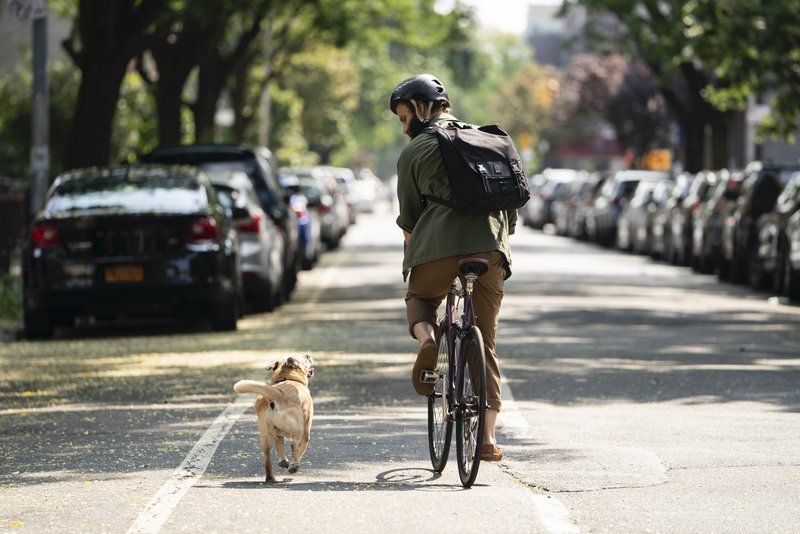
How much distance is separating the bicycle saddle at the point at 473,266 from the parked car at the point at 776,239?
15.1 metres

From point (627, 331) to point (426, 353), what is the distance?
9382 millimetres

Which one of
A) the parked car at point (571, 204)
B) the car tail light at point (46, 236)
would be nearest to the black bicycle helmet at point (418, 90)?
the car tail light at point (46, 236)

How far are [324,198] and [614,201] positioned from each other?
25.4 feet

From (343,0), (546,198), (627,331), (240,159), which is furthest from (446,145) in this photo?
(546,198)

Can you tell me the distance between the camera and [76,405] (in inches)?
466

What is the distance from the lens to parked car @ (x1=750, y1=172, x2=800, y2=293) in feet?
75.8

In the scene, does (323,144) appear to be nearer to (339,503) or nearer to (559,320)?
(559,320)

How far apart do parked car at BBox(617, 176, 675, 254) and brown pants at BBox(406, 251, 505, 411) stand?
2644 centimetres

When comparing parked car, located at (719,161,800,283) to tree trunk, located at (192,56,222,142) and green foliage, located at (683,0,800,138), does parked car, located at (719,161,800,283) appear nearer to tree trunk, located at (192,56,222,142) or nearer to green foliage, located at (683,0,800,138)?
green foliage, located at (683,0,800,138)

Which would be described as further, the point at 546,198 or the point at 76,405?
the point at 546,198

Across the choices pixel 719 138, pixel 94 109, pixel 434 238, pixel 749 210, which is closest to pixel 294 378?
pixel 434 238

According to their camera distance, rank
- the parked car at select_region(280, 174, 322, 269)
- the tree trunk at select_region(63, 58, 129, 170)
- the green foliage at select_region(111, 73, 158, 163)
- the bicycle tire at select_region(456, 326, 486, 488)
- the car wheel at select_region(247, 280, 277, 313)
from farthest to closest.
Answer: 1. the green foliage at select_region(111, 73, 158, 163)
2. the parked car at select_region(280, 174, 322, 269)
3. the tree trunk at select_region(63, 58, 129, 170)
4. the car wheel at select_region(247, 280, 277, 313)
5. the bicycle tire at select_region(456, 326, 486, 488)

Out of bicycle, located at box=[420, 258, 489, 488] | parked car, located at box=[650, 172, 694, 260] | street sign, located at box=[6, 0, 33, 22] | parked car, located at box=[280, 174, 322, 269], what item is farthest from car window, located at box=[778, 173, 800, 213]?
bicycle, located at box=[420, 258, 489, 488]

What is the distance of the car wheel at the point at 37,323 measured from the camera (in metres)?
16.7
